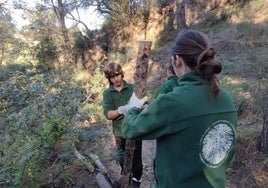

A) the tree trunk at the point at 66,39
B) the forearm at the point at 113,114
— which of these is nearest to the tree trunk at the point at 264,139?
the forearm at the point at 113,114

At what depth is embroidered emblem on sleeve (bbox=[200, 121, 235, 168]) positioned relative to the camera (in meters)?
1.81

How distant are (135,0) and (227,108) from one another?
17.4 m

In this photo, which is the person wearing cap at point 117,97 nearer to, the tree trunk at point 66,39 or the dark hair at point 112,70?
the dark hair at point 112,70

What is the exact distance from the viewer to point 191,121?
1.74 m

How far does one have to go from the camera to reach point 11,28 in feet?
74.9

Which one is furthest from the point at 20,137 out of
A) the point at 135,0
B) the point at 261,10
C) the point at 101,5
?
the point at 101,5

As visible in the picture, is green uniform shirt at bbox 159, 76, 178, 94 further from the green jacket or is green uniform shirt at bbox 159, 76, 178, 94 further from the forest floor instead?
the forest floor

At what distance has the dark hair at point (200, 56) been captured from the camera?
1.79 m

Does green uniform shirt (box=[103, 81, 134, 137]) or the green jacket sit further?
green uniform shirt (box=[103, 81, 134, 137])

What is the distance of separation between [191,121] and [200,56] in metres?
0.36

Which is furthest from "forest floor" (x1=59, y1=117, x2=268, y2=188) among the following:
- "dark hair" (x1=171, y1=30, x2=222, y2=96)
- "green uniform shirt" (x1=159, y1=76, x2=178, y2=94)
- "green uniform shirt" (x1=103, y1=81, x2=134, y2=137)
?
"dark hair" (x1=171, y1=30, x2=222, y2=96)

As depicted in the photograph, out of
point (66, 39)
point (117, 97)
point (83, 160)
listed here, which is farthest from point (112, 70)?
point (66, 39)

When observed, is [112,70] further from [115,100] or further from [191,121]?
[191,121]

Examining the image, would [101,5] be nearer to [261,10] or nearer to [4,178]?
[261,10]
